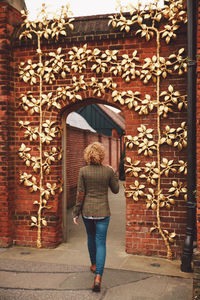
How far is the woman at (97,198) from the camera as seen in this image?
402cm

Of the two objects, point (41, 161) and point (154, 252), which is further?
point (41, 161)

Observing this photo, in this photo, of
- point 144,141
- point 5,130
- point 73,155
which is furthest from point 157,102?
point 73,155

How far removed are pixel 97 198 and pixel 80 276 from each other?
1.26 metres

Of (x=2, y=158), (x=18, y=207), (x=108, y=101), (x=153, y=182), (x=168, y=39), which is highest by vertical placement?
(x=168, y=39)

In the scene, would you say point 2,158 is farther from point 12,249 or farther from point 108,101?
point 108,101

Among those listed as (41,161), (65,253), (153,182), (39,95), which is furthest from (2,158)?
(153,182)

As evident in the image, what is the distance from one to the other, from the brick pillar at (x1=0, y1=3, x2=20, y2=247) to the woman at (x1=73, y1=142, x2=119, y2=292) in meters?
2.23

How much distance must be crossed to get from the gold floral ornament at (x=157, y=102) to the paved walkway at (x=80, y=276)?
75 cm

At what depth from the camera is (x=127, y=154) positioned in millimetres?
5562

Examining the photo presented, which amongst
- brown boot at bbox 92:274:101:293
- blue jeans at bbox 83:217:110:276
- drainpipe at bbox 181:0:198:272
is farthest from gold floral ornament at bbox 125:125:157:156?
brown boot at bbox 92:274:101:293

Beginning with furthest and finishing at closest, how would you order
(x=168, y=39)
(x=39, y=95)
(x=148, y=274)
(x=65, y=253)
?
1. (x=39, y=95)
2. (x=65, y=253)
3. (x=168, y=39)
4. (x=148, y=274)

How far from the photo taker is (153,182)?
5.36 m

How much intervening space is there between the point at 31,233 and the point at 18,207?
0.55 metres

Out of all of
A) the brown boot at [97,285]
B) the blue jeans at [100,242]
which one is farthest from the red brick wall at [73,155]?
the brown boot at [97,285]
